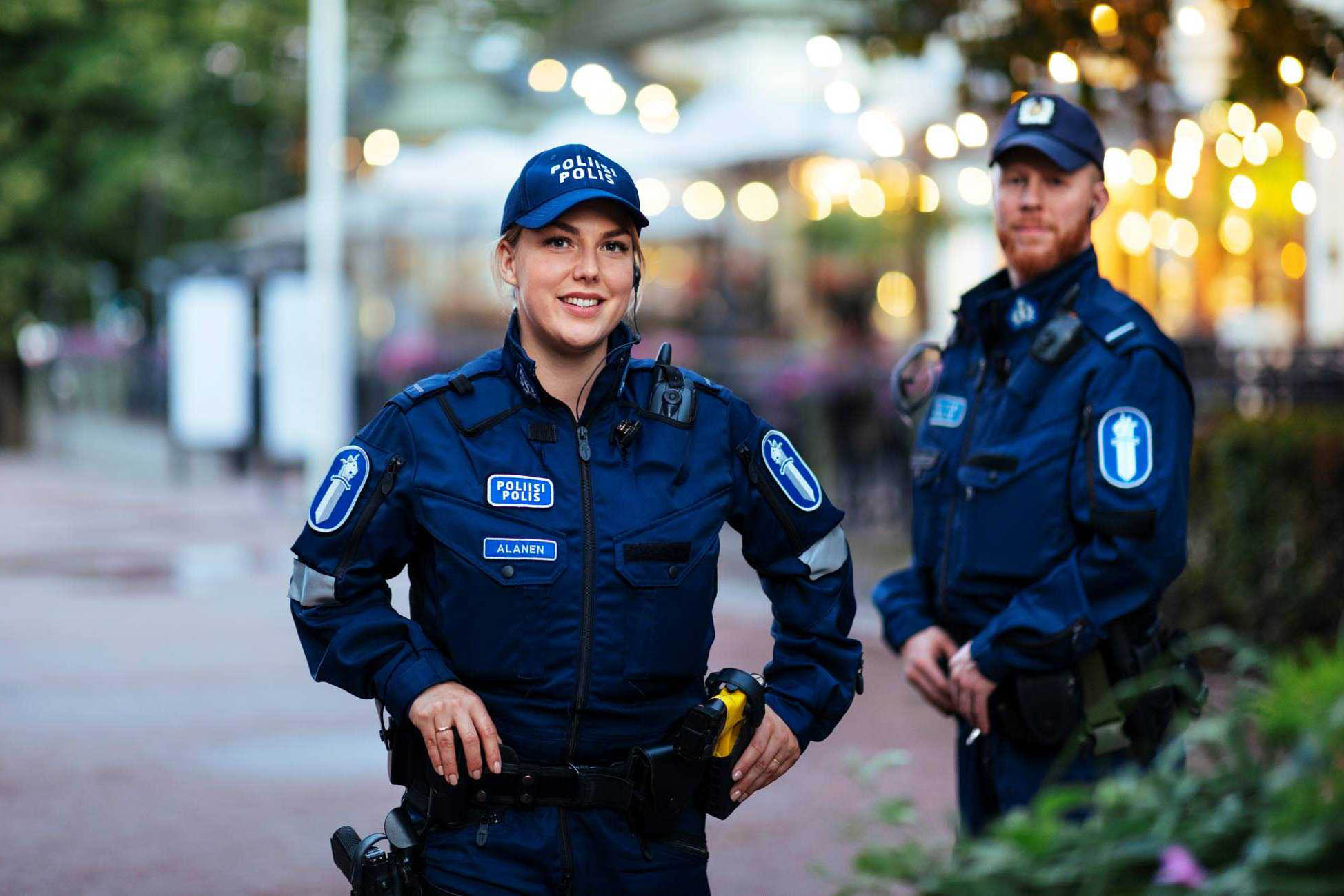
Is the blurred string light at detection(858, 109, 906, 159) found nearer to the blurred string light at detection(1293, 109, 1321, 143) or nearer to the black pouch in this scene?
the blurred string light at detection(1293, 109, 1321, 143)

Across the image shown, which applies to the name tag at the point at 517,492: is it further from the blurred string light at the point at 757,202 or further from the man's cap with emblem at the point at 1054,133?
the blurred string light at the point at 757,202

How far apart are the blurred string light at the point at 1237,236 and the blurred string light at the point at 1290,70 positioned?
34.8 ft

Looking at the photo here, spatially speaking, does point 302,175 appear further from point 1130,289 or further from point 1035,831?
point 1035,831

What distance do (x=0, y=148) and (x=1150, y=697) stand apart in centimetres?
2731

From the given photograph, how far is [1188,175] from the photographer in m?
15.3

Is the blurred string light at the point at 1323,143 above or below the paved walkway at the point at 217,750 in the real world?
above

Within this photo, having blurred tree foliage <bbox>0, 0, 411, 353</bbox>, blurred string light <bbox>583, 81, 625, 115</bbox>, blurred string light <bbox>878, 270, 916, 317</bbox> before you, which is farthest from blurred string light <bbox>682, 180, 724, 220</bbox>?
blurred tree foliage <bbox>0, 0, 411, 353</bbox>

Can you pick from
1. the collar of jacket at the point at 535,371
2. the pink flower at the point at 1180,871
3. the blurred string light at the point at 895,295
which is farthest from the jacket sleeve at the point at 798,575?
the blurred string light at the point at 895,295

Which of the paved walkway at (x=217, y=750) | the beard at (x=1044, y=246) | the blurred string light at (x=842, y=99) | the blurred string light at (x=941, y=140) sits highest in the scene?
the blurred string light at (x=842, y=99)

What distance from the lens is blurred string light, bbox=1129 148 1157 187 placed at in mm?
14648

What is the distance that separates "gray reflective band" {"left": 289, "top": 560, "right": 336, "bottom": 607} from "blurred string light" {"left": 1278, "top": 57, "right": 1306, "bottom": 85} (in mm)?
6069

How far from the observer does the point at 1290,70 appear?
7.95 meters

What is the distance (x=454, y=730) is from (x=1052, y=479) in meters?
1.34

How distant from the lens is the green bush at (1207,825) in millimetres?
1296
